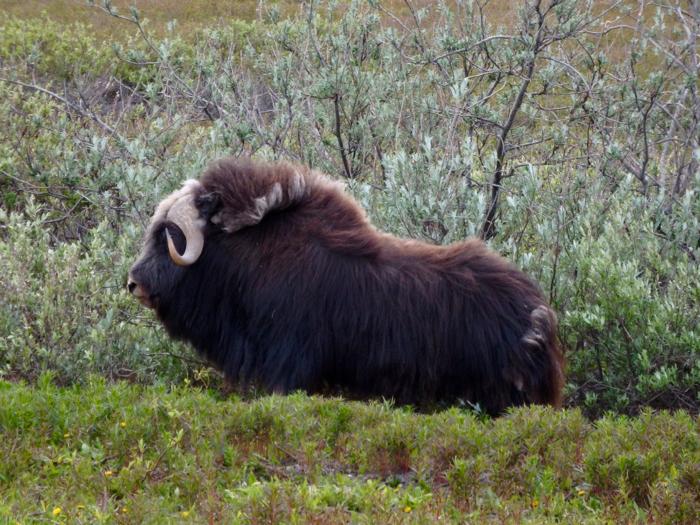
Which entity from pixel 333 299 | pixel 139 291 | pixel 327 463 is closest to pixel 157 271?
pixel 139 291

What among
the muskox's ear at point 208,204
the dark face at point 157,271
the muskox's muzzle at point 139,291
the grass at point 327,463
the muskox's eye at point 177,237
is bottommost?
the grass at point 327,463

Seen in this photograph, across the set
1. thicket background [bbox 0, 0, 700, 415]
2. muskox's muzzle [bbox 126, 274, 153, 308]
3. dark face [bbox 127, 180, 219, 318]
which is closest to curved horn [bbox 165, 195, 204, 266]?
dark face [bbox 127, 180, 219, 318]

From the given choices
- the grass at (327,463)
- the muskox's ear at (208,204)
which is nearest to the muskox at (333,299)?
the muskox's ear at (208,204)

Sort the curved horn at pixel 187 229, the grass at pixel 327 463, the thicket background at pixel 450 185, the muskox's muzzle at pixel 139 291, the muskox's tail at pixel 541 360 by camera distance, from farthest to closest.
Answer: the thicket background at pixel 450 185 → the muskox's muzzle at pixel 139 291 → the curved horn at pixel 187 229 → the muskox's tail at pixel 541 360 → the grass at pixel 327 463

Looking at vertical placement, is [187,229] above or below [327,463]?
above

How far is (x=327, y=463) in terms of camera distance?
4.11 meters

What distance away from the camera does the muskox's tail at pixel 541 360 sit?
4820 mm

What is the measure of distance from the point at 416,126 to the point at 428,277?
288 centimetres

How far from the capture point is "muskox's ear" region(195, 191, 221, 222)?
5.14 metres

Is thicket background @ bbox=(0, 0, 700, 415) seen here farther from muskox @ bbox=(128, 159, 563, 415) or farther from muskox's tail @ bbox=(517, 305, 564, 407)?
muskox @ bbox=(128, 159, 563, 415)

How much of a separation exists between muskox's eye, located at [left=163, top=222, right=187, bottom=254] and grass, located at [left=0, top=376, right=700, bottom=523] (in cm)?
79

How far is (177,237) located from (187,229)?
93 millimetres

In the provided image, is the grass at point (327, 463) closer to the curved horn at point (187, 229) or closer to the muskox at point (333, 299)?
the muskox at point (333, 299)

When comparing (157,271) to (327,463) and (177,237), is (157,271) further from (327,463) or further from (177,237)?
(327,463)
